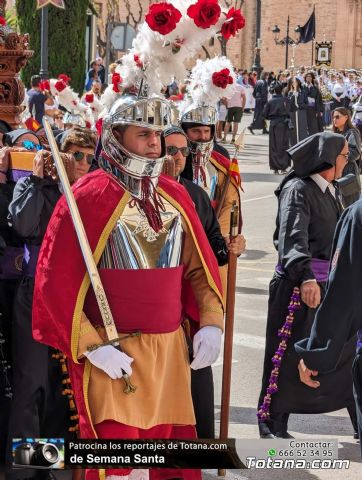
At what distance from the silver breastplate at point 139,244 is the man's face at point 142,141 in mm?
242

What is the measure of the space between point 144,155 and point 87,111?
534 cm

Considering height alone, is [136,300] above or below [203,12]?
below

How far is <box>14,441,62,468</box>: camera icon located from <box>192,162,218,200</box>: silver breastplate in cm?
253

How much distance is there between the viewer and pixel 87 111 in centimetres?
1006

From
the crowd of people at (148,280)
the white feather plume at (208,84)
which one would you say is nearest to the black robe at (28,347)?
the crowd of people at (148,280)

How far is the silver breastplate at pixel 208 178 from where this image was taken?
286 inches

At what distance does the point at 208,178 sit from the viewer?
7363mm

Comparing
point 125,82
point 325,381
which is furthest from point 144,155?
point 325,381

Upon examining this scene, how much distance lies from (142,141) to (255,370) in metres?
3.69

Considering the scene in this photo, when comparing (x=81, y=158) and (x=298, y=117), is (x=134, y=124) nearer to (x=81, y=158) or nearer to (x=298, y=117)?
(x=81, y=158)

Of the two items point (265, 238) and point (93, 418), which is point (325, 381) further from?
point (265, 238)

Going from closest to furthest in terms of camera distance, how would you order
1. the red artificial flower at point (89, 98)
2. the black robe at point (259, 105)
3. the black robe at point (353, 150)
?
the red artificial flower at point (89, 98)
the black robe at point (353, 150)
the black robe at point (259, 105)

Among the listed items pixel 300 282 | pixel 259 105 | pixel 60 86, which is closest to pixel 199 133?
pixel 300 282
